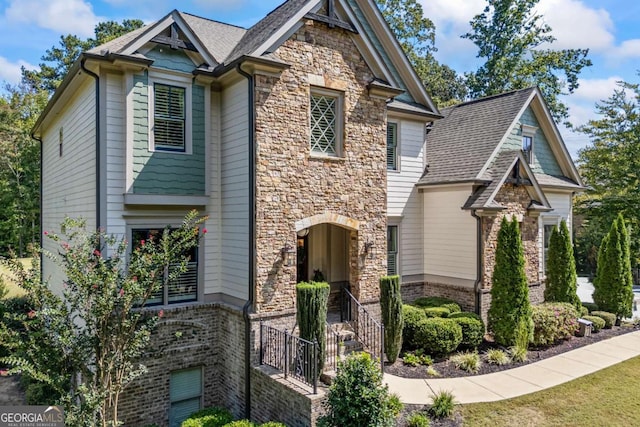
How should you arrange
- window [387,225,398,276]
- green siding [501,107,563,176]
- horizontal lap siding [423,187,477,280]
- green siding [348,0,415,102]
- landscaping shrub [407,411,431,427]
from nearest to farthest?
landscaping shrub [407,411,431,427] < green siding [348,0,415,102] < horizontal lap siding [423,187,477,280] < window [387,225,398,276] < green siding [501,107,563,176]

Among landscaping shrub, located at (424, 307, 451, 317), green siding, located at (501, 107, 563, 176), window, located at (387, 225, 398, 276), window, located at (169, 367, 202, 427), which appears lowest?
window, located at (169, 367, 202, 427)

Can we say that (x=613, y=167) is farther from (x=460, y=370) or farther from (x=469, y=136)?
(x=460, y=370)

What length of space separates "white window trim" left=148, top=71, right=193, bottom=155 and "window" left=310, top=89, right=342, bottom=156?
2.95 m

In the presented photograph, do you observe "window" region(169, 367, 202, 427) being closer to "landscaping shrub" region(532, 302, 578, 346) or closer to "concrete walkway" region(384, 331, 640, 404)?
"concrete walkway" region(384, 331, 640, 404)

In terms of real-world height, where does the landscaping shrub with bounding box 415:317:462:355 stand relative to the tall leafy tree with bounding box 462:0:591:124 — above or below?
below

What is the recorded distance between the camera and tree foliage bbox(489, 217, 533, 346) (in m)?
12.0

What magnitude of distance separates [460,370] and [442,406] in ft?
9.25

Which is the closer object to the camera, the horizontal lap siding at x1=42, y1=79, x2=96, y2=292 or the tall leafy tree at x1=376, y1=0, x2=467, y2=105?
the horizontal lap siding at x1=42, y1=79, x2=96, y2=292

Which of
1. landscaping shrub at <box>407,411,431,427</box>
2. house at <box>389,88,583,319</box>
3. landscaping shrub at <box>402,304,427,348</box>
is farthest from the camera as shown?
house at <box>389,88,583,319</box>

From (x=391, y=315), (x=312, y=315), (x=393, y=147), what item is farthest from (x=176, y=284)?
(x=393, y=147)

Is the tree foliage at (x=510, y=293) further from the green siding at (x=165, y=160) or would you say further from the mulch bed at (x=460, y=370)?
the green siding at (x=165, y=160)

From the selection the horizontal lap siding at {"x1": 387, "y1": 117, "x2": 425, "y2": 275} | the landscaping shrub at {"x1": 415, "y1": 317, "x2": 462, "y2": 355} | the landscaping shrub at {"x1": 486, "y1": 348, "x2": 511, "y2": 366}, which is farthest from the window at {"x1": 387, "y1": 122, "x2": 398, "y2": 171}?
the landscaping shrub at {"x1": 486, "y1": 348, "x2": 511, "y2": 366}

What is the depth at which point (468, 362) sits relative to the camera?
10.9m

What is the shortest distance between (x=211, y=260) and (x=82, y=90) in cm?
528
